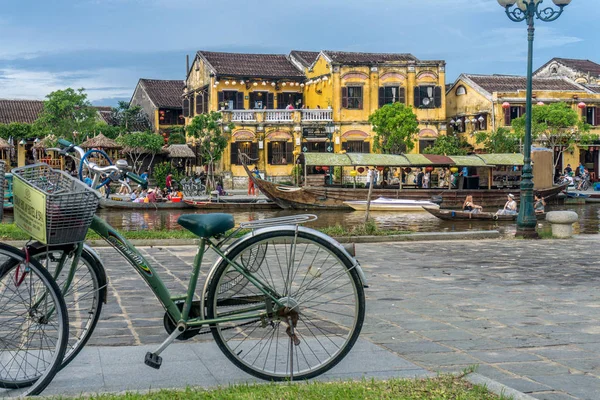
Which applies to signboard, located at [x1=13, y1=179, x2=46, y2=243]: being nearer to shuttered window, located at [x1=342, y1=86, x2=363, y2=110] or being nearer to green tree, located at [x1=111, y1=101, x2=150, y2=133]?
shuttered window, located at [x1=342, y1=86, x2=363, y2=110]

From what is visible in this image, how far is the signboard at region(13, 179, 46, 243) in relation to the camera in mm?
3914

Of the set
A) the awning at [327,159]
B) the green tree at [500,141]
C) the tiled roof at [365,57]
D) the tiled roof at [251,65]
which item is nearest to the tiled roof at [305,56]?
the tiled roof at [251,65]

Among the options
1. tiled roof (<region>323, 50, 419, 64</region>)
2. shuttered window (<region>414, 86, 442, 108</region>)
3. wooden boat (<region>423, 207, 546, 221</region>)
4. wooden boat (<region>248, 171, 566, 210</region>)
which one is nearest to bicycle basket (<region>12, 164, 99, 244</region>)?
wooden boat (<region>423, 207, 546, 221</region>)

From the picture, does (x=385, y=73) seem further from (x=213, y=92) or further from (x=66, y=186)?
(x=66, y=186)

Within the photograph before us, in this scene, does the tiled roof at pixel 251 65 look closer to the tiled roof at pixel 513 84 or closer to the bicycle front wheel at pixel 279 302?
the tiled roof at pixel 513 84

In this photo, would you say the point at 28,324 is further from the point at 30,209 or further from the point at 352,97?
the point at 352,97

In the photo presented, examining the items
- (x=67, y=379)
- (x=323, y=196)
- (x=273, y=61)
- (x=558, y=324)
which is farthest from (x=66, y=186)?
(x=273, y=61)

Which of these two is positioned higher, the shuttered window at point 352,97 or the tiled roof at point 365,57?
the tiled roof at point 365,57

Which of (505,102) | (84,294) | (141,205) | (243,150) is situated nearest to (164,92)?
(243,150)

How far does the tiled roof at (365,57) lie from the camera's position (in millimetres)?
45938

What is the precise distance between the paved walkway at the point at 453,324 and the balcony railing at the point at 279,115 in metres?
34.3

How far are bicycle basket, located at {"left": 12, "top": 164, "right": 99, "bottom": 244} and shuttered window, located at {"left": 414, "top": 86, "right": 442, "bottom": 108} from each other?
43.5m

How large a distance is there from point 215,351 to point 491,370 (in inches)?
69.3

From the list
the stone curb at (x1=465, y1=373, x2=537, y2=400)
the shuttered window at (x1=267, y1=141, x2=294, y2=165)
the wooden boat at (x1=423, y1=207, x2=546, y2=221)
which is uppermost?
the shuttered window at (x1=267, y1=141, x2=294, y2=165)
